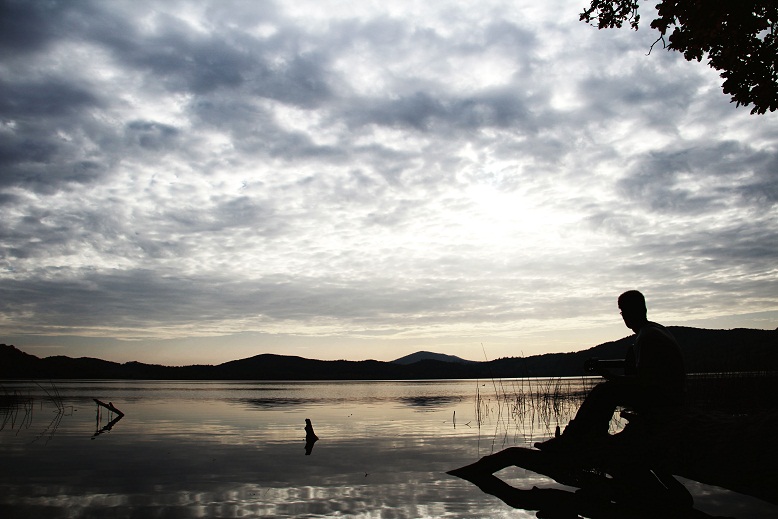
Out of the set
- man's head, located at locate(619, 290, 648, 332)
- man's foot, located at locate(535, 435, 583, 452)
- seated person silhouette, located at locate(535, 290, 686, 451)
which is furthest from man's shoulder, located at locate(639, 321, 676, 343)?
man's foot, located at locate(535, 435, 583, 452)

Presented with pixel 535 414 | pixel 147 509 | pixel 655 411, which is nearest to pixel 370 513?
pixel 147 509

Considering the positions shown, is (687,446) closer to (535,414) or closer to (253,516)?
(253,516)

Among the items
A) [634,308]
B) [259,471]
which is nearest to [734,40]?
[634,308]

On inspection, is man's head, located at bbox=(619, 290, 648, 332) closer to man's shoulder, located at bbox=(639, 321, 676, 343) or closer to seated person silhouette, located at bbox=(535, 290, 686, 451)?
seated person silhouette, located at bbox=(535, 290, 686, 451)

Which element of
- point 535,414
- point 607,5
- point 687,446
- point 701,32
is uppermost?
point 607,5

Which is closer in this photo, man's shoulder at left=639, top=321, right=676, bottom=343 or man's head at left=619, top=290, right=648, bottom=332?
man's shoulder at left=639, top=321, right=676, bottom=343

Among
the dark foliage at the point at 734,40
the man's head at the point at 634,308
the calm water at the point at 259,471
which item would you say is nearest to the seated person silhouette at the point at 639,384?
the man's head at the point at 634,308

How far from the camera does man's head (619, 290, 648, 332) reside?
7348mm

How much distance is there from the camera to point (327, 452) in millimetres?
12922

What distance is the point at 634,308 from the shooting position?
735cm

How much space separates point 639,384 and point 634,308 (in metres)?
1.02

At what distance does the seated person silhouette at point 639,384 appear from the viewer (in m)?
6.99

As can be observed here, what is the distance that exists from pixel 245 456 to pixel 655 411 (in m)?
8.89

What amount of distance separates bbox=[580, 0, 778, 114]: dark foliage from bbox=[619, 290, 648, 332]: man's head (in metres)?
3.94
